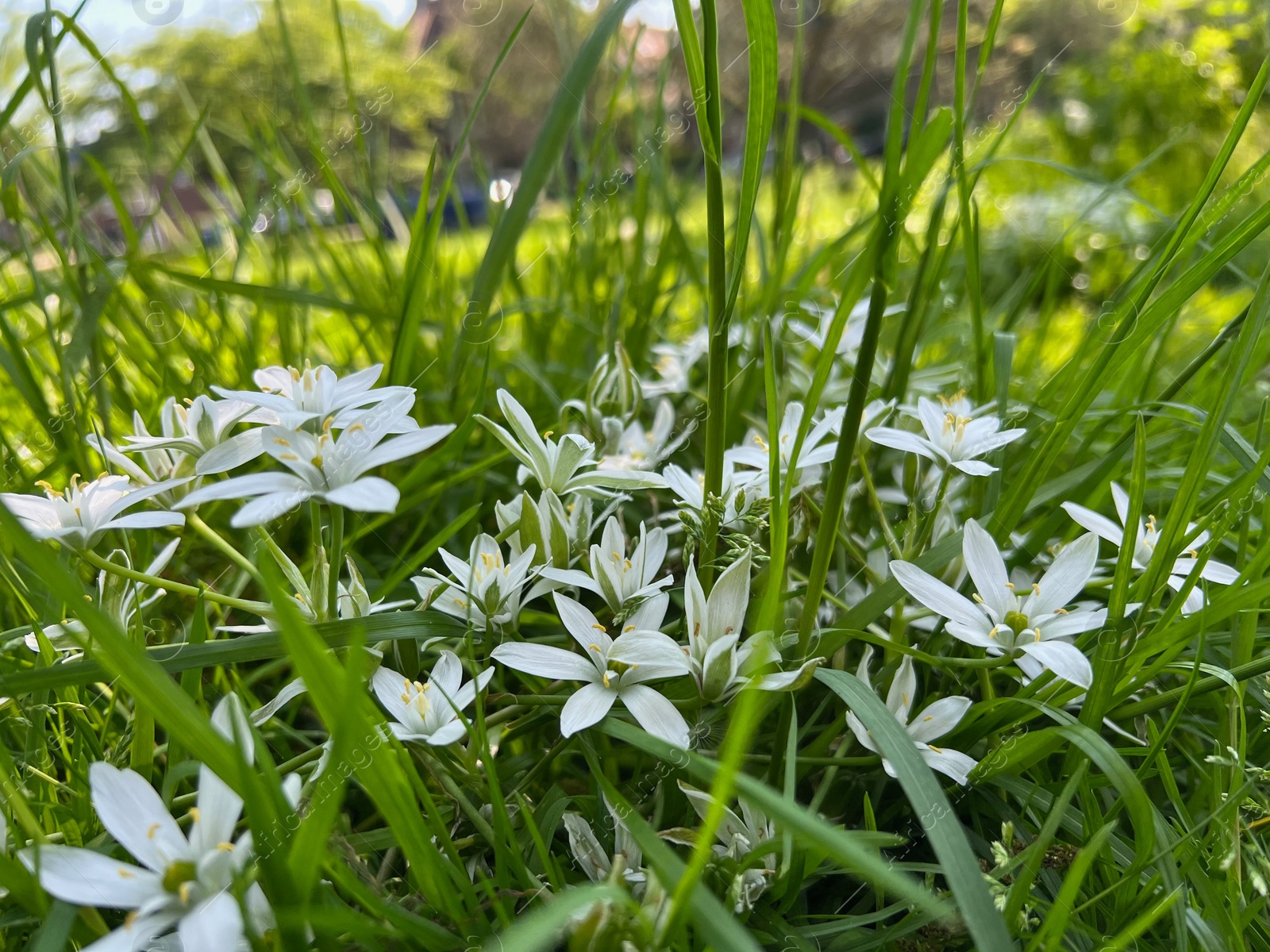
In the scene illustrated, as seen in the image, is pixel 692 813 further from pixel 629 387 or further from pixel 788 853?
pixel 629 387

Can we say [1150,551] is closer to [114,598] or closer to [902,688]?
[902,688]

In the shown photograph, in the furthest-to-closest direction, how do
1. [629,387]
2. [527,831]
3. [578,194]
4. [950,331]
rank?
[950,331]
[578,194]
[629,387]
[527,831]

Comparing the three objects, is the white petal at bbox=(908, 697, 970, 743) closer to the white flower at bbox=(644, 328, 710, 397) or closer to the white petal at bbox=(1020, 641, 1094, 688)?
the white petal at bbox=(1020, 641, 1094, 688)

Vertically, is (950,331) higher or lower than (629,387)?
lower

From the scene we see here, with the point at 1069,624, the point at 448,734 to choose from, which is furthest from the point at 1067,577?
the point at 448,734

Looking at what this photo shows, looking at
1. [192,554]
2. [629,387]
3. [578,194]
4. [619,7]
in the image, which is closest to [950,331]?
[578,194]

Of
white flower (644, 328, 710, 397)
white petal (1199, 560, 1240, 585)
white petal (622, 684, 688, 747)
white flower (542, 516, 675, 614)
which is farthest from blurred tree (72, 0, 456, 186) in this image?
white petal (1199, 560, 1240, 585)
